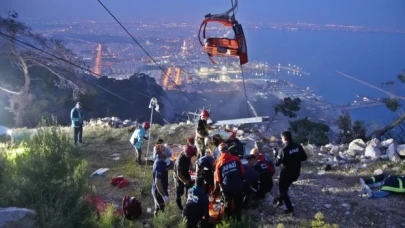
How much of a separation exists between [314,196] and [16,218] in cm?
674

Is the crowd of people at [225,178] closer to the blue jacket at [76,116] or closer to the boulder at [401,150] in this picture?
the boulder at [401,150]

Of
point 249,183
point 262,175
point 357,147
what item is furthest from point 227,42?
point 357,147

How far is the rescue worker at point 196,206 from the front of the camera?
6129mm

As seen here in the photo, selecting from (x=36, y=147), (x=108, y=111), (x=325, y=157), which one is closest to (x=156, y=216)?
(x=36, y=147)

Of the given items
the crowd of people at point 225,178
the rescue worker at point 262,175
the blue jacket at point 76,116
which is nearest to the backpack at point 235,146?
the crowd of people at point 225,178

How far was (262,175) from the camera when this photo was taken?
7602 mm

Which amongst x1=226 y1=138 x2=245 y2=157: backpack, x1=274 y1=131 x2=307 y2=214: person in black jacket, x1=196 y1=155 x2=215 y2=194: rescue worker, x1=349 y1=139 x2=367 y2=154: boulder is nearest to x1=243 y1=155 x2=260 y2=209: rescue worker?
x1=274 y1=131 x2=307 y2=214: person in black jacket

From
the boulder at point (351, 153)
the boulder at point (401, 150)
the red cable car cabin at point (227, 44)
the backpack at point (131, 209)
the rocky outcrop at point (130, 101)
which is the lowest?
the rocky outcrop at point (130, 101)

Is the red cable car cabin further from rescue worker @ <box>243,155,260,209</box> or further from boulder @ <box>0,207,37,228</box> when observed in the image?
boulder @ <box>0,207,37,228</box>

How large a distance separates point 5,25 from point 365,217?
2109 centimetres

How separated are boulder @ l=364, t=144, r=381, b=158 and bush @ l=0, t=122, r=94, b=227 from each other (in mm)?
9455

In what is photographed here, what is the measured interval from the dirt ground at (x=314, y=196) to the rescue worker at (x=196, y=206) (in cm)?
145

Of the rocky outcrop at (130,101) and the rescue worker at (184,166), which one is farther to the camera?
the rocky outcrop at (130,101)

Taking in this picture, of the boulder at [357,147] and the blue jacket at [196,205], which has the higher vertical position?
the blue jacket at [196,205]
